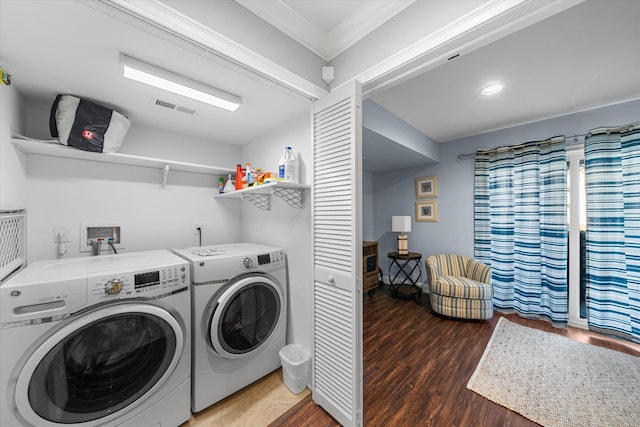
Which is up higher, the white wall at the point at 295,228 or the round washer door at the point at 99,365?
the white wall at the point at 295,228

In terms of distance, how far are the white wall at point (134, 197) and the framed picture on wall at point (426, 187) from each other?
9.96 ft

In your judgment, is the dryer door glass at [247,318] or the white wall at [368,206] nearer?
the dryer door glass at [247,318]

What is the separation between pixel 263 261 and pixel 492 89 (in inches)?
105

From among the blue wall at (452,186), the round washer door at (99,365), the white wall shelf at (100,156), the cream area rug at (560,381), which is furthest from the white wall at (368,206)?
the round washer door at (99,365)

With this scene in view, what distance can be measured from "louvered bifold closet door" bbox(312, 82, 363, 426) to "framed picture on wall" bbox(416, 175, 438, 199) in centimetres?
295

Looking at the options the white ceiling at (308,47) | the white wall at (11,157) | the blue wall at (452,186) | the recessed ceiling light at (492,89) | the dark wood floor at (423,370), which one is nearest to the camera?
the white ceiling at (308,47)

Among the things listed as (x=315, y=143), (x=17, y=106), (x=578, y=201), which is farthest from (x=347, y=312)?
(x=578, y=201)

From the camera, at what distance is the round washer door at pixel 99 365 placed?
962mm

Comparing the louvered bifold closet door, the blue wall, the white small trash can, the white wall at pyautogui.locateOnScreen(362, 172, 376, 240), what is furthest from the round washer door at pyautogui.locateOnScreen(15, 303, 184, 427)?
the white wall at pyautogui.locateOnScreen(362, 172, 376, 240)

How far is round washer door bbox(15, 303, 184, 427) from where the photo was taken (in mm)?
962

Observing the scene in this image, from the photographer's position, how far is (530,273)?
2.93m

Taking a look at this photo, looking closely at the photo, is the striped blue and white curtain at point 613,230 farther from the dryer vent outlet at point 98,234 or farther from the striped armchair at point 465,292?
the dryer vent outlet at point 98,234

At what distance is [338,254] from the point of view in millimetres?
1446

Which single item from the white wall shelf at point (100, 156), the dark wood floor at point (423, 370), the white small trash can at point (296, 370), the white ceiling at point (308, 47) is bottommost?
the dark wood floor at point (423, 370)
